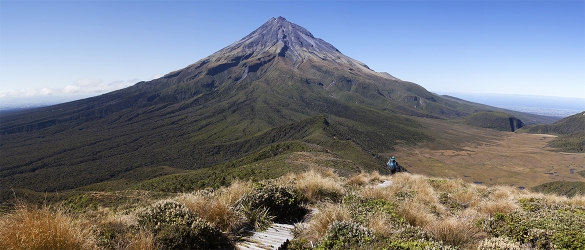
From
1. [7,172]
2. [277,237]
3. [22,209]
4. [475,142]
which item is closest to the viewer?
[22,209]

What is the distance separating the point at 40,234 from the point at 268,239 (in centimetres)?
318

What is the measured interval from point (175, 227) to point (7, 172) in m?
194

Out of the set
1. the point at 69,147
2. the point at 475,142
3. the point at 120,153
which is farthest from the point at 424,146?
the point at 69,147

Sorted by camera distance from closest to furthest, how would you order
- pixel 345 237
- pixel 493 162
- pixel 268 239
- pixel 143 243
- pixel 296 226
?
1. pixel 143 243
2. pixel 345 237
3. pixel 268 239
4. pixel 296 226
5. pixel 493 162

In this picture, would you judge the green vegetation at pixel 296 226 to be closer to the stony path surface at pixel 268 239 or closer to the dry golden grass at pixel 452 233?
the dry golden grass at pixel 452 233

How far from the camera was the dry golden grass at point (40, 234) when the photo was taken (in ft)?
11.9

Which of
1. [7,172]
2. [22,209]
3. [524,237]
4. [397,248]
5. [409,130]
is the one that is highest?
[22,209]

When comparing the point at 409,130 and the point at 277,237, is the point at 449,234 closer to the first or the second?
the point at 277,237

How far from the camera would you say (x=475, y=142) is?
190m

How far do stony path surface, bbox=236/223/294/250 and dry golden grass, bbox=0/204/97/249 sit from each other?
2.20m

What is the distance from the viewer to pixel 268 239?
5.26 meters

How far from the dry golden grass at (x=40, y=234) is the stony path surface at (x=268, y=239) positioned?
7.21 ft

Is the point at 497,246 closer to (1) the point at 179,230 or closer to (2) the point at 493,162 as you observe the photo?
Answer: (1) the point at 179,230

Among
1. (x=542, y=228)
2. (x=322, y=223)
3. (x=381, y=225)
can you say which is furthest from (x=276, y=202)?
(x=542, y=228)
